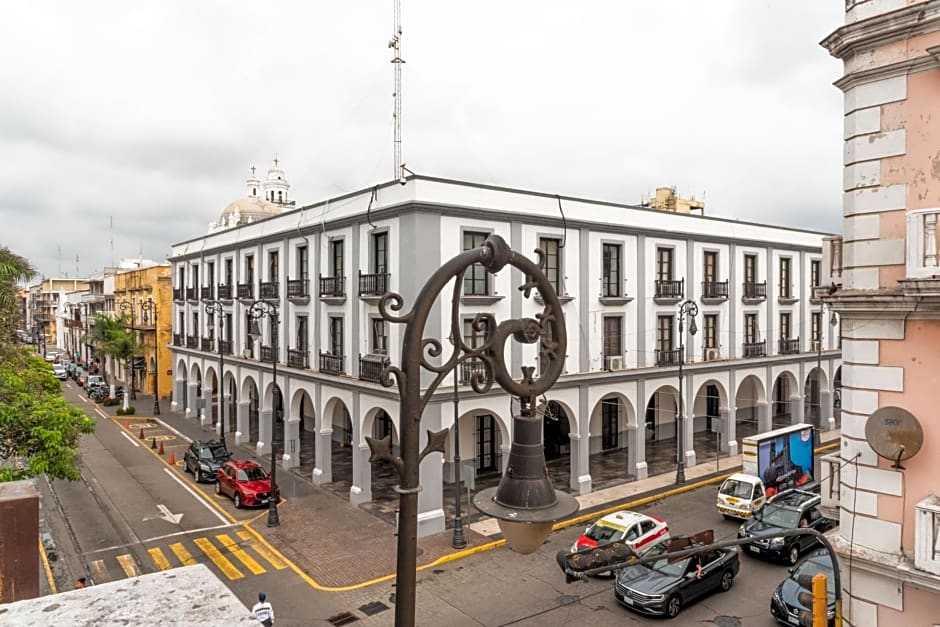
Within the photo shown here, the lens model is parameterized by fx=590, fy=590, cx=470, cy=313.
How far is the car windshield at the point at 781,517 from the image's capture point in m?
18.0

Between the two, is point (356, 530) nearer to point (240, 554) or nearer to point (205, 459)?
point (240, 554)

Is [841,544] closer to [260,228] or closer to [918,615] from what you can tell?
[918,615]

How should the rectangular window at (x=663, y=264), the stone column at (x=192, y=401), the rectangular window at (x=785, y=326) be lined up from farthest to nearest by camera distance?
the stone column at (x=192, y=401)
the rectangular window at (x=785, y=326)
the rectangular window at (x=663, y=264)

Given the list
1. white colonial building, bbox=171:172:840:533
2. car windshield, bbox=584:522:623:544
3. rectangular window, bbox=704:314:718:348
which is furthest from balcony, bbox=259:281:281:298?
rectangular window, bbox=704:314:718:348

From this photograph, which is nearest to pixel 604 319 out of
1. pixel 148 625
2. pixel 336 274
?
pixel 336 274

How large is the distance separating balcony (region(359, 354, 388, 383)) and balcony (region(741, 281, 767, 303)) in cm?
1966

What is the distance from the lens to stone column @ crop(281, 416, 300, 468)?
1059 inches

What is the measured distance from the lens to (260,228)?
30.2 meters

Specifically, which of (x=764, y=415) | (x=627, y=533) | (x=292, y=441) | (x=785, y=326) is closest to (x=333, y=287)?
(x=292, y=441)

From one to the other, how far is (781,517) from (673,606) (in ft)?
21.1

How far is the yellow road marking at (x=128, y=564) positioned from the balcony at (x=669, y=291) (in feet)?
71.7

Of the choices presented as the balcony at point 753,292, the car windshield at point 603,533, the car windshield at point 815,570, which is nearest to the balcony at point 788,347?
the balcony at point 753,292

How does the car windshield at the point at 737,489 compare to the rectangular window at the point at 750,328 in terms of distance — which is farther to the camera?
the rectangular window at the point at 750,328

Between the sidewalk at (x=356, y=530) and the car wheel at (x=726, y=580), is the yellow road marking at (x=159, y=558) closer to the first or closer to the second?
the sidewalk at (x=356, y=530)
